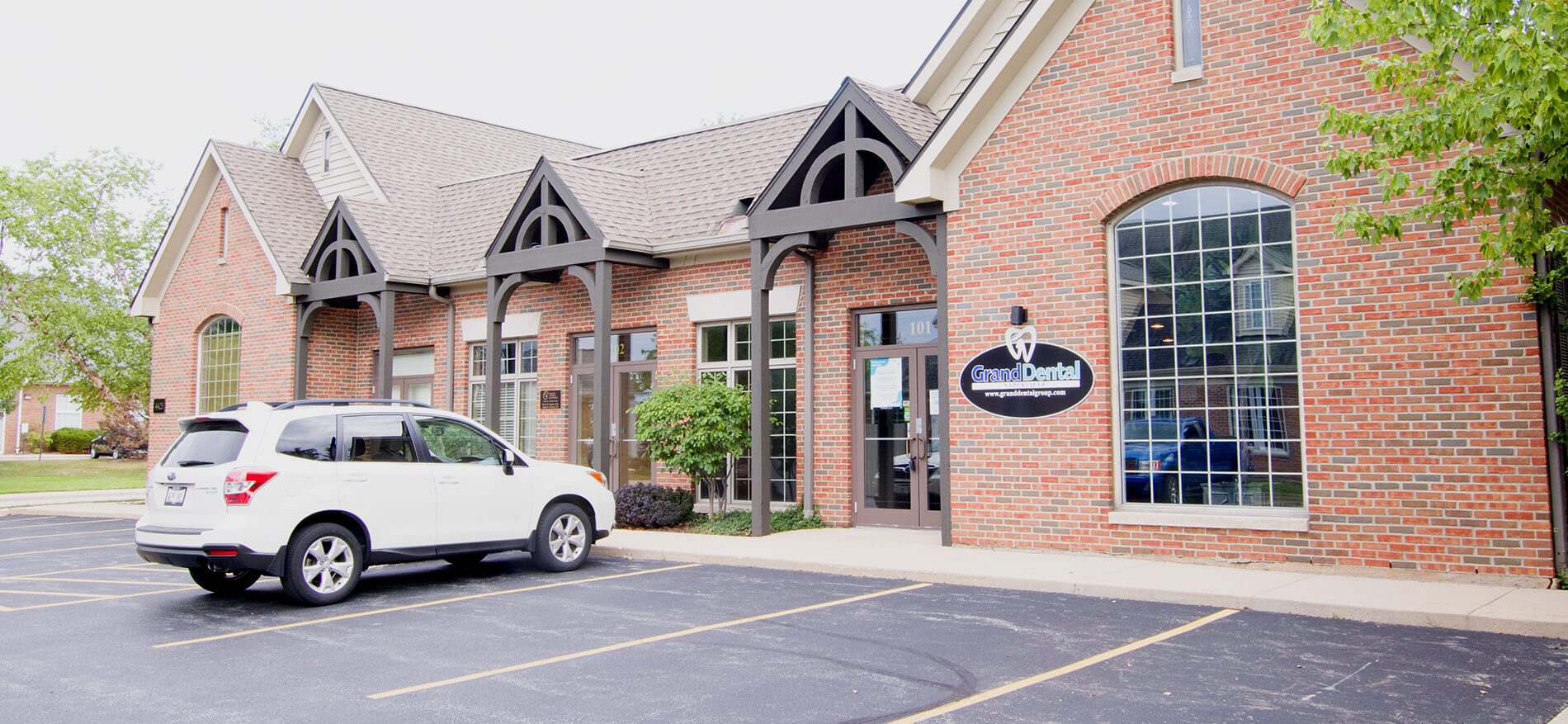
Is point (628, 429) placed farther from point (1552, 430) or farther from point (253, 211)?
point (1552, 430)

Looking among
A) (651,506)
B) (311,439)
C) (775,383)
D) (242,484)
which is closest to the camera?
(242,484)

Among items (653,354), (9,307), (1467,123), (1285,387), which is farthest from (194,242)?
(1467,123)

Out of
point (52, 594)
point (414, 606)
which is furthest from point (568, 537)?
point (52, 594)

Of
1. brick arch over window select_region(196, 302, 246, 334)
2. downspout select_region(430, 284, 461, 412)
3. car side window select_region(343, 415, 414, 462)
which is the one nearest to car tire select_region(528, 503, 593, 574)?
car side window select_region(343, 415, 414, 462)

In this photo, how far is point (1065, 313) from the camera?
1074cm

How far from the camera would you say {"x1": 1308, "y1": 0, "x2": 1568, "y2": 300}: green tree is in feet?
20.6

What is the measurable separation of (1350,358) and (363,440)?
8.53 meters

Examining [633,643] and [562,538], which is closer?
[633,643]

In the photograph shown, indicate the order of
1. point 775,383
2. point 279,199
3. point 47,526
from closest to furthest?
point 775,383
point 47,526
point 279,199

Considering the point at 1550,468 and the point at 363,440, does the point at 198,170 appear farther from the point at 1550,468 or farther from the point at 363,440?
the point at 1550,468

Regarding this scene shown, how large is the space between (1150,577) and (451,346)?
12.6 meters

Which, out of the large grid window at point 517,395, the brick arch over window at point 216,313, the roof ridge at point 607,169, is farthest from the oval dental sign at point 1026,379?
the brick arch over window at point 216,313

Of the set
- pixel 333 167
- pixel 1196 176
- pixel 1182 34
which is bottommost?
pixel 1196 176

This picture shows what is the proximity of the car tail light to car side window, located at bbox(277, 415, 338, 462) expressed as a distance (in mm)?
321
